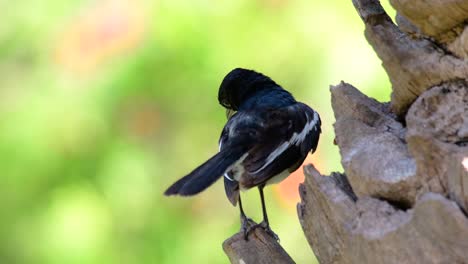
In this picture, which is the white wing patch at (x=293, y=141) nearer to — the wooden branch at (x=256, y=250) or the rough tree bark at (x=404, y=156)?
the wooden branch at (x=256, y=250)

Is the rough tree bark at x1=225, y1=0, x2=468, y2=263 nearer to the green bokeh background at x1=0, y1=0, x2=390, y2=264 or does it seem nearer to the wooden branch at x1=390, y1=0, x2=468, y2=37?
the wooden branch at x1=390, y1=0, x2=468, y2=37

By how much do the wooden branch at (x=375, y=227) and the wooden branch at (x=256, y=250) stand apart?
323 mm

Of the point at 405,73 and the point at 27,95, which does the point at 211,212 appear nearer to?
the point at 27,95

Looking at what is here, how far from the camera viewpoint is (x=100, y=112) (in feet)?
20.5

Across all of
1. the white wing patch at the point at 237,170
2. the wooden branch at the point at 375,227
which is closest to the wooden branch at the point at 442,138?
the wooden branch at the point at 375,227

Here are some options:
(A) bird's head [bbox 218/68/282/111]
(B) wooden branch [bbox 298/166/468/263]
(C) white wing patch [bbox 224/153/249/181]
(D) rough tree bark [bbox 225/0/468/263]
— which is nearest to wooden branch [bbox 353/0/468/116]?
(D) rough tree bark [bbox 225/0/468/263]

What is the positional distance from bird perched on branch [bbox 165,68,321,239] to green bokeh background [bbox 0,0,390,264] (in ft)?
2.33

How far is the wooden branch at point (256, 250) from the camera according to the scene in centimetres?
406

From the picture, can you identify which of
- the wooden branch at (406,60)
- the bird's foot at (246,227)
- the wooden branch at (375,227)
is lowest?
the wooden branch at (375,227)

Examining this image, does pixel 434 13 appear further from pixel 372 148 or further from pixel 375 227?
pixel 375 227

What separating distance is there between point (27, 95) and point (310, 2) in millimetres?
1719

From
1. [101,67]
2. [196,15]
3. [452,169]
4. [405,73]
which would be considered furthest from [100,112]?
[452,169]

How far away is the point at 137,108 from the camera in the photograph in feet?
20.7

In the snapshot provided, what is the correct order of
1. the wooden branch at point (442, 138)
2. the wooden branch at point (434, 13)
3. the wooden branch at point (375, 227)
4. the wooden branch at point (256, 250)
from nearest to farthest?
the wooden branch at point (375, 227) → the wooden branch at point (442, 138) → the wooden branch at point (434, 13) → the wooden branch at point (256, 250)
